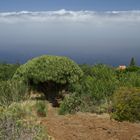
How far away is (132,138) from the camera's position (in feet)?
35.5

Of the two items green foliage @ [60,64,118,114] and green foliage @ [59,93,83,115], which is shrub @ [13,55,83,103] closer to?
green foliage @ [60,64,118,114]

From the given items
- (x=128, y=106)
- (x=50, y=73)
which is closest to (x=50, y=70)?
(x=50, y=73)

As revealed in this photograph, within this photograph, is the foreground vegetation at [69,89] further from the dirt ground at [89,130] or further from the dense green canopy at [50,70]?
the dirt ground at [89,130]

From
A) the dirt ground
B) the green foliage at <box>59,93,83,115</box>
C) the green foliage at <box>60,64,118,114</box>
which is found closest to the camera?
the dirt ground

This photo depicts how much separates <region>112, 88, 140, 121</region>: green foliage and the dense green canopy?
7.08 meters

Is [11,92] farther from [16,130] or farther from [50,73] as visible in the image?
[16,130]

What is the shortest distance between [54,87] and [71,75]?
1.09 metres

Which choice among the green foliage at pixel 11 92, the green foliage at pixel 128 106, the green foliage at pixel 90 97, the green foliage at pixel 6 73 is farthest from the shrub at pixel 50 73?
the green foliage at pixel 128 106

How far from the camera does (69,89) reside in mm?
22375

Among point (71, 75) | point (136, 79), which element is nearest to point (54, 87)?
point (71, 75)

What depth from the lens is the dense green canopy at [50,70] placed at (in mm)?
21219

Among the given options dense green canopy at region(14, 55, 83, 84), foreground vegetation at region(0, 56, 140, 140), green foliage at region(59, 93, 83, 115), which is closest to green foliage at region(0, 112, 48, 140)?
foreground vegetation at region(0, 56, 140, 140)

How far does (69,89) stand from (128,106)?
27.1 ft

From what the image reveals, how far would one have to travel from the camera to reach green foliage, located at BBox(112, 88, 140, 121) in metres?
14.1
